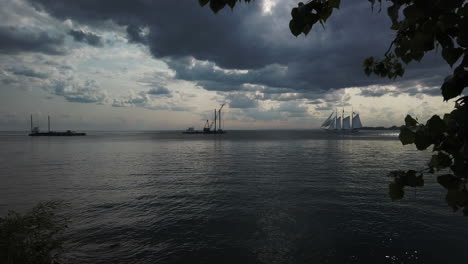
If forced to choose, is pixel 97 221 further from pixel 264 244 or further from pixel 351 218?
pixel 351 218

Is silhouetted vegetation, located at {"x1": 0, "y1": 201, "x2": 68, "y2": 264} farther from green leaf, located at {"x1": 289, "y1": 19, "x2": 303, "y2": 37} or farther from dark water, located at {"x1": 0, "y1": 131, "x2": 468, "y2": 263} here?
green leaf, located at {"x1": 289, "y1": 19, "x2": 303, "y2": 37}

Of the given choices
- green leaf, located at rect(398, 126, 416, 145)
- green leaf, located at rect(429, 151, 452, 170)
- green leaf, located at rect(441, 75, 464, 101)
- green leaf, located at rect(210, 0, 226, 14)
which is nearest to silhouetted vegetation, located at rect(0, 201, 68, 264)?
green leaf, located at rect(210, 0, 226, 14)

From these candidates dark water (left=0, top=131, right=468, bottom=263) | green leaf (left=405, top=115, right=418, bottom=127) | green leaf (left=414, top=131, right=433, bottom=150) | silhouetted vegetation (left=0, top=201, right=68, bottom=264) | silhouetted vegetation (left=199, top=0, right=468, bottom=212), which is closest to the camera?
silhouetted vegetation (left=199, top=0, right=468, bottom=212)

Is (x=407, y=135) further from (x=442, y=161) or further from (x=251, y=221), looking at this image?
(x=251, y=221)

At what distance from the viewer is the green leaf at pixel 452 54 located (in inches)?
62.1

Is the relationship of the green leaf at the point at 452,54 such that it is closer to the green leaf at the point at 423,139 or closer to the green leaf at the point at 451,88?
the green leaf at the point at 451,88

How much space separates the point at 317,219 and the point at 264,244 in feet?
17.7

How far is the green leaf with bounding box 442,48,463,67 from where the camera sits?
158cm

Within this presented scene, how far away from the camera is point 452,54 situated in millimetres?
1589

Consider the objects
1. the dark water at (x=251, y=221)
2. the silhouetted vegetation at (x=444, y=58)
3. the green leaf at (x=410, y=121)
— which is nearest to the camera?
the silhouetted vegetation at (x=444, y=58)

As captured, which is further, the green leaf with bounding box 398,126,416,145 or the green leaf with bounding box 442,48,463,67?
the green leaf with bounding box 398,126,416,145

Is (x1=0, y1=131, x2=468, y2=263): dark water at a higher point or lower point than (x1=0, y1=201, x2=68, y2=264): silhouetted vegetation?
lower

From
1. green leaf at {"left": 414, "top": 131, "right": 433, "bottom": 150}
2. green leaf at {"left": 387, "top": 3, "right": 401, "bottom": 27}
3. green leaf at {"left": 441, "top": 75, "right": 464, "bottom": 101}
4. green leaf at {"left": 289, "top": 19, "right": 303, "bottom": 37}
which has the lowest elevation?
green leaf at {"left": 414, "top": 131, "right": 433, "bottom": 150}

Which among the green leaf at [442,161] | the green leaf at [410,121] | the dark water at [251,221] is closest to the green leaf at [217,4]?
the green leaf at [410,121]
